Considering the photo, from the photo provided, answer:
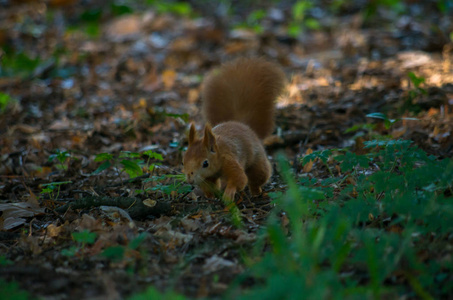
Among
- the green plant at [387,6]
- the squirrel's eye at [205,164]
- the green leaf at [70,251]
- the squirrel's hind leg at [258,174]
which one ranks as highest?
the green plant at [387,6]

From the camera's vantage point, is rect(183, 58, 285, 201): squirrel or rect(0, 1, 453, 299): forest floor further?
rect(183, 58, 285, 201): squirrel

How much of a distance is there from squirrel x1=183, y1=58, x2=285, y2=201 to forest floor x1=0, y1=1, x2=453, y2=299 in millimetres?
176

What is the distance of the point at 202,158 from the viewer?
3.32 meters

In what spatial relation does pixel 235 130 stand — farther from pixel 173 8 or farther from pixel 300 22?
pixel 173 8

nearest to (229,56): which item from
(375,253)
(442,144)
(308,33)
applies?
(308,33)

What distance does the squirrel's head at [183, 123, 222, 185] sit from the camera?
3.28m

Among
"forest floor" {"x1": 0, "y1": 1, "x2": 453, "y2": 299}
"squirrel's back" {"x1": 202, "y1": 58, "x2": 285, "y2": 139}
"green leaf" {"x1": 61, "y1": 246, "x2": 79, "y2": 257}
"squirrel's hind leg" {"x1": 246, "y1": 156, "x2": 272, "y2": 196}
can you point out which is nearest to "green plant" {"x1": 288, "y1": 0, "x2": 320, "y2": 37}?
"forest floor" {"x1": 0, "y1": 1, "x2": 453, "y2": 299}

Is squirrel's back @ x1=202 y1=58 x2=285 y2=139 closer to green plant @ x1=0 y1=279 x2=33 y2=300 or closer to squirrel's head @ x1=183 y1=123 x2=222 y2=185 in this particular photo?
squirrel's head @ x1=183 y1=123 x2=222 y2=185

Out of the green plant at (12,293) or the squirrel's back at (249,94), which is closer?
the green plant at (12,293)

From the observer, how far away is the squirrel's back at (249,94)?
4238mm

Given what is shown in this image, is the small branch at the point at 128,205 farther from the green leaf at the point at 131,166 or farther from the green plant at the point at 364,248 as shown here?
the green plant at the point at 364,248

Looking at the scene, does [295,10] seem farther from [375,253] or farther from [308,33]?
[375,253]

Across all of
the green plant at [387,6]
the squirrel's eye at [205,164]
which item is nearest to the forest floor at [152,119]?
the green plant at [387,6]

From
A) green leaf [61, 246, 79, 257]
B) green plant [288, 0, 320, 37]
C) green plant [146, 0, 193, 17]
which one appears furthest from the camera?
green plant [146, 0, 193, 17]
